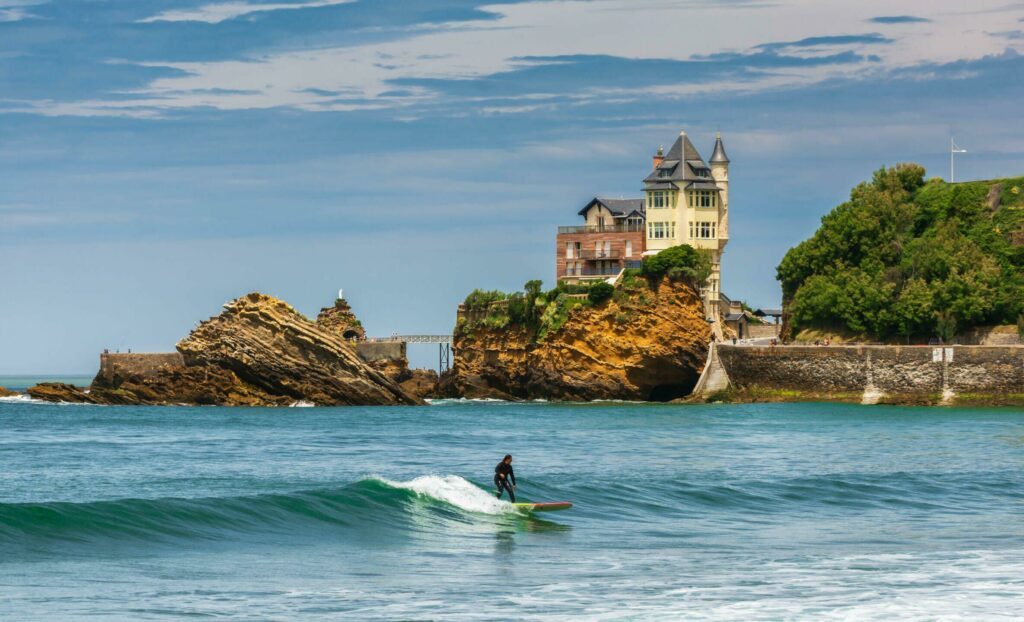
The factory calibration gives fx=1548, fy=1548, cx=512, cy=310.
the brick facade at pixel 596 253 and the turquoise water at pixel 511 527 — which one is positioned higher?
the brick facade at pixel 596 253

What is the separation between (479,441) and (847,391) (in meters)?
32.4

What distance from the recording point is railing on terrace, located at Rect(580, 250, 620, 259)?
9894cm

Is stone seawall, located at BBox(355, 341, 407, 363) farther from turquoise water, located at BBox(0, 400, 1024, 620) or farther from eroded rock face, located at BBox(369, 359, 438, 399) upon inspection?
turquoise water, located at BBox(0, 400, 1024, 620)

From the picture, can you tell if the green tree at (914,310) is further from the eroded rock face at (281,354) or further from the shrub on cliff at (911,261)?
the eroded rock face at (281,354)

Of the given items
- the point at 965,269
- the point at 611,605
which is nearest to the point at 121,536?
the point at 611,605

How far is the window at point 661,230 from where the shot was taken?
3794 inches

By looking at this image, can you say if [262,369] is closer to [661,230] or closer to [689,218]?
[661,230]

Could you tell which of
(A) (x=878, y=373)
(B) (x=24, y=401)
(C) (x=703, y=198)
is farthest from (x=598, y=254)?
(B) (x=24, y=401)

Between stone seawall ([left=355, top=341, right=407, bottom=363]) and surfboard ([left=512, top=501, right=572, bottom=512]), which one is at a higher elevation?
stone seawall ([left=355, top=341, right=407, bottom=363])

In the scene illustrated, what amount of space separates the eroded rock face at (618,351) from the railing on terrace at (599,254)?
13005 mm

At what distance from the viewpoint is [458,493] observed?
33.0 m

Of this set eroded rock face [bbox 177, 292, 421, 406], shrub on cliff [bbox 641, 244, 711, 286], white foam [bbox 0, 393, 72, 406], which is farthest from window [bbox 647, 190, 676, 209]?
white foam [bbox 0, 393, 72, 406]

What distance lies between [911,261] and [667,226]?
632 inches

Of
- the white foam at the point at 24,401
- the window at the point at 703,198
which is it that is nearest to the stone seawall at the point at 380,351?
the white foam at the point at 24,401
